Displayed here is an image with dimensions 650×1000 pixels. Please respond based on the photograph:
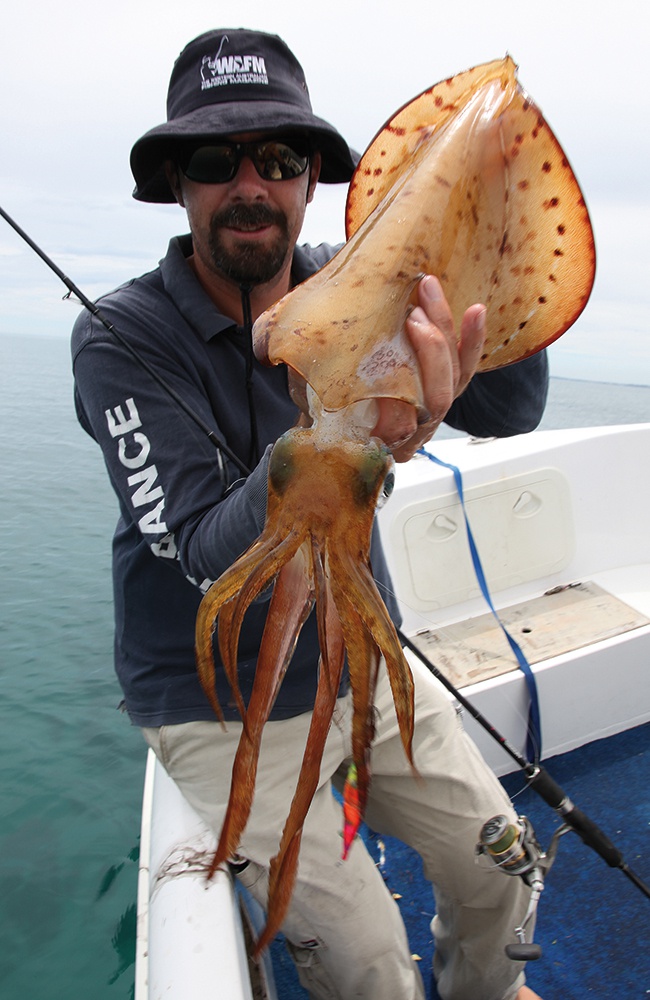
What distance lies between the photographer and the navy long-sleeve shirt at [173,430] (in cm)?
188

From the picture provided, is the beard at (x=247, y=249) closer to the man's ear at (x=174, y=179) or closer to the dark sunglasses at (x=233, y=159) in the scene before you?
the dark sunglasses at (x=233, y=159)

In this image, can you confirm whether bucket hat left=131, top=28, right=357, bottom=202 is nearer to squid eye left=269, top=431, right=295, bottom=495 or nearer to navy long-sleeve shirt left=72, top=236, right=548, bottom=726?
navy long-sleeve shirt left=72, top=236, right=548, bottom=726

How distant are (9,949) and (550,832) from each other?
8.74 ft

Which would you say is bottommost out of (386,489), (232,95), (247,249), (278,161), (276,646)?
(276,646)

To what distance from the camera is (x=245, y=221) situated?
211 cm

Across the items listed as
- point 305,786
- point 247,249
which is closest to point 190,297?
point 247,249

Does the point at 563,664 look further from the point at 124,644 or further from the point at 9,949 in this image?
the point at 9,949

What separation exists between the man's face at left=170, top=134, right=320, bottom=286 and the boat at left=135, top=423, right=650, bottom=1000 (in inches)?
75.1

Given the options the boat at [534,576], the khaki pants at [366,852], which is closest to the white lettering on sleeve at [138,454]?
the khaki pants at [366,852]

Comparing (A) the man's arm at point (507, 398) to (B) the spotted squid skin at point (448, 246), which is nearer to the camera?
(B) the spotted squid skin at point (448, 246)

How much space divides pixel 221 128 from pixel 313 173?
525mm

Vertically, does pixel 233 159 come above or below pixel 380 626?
above

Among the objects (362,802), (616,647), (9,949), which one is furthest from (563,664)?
(9,949)

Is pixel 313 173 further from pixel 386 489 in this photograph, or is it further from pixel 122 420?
pixel 386 489
